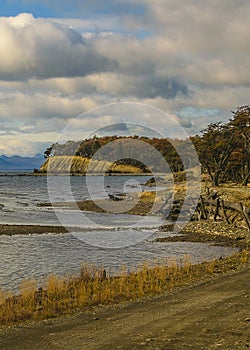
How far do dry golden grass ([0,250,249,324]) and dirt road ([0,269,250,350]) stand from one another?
2.91 ft

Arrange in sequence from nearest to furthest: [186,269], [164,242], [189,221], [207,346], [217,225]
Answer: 1. [207,346]
2. [186,269]
3. [164,242]
4. [217,225]
5. [189,221]

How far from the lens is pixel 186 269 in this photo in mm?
22156

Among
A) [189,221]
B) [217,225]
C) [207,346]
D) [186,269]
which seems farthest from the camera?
[189,221]

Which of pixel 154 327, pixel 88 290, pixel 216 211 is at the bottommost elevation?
pixel 88 290

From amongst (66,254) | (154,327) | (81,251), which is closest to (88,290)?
(154,327)

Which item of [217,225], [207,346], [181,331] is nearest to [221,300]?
[181,331]

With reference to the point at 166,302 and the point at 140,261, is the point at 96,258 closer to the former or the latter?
the point at 140,261

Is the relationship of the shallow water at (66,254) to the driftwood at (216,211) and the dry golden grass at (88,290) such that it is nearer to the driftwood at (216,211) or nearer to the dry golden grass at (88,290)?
the dry golden grass at (88,290)

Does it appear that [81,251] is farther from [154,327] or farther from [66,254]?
[154,327]

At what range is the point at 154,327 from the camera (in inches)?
516

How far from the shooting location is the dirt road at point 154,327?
38.7 feet

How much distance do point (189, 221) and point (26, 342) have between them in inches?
1349

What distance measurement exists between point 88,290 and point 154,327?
18.1 feet

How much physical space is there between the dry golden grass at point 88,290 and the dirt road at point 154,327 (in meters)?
0.89
